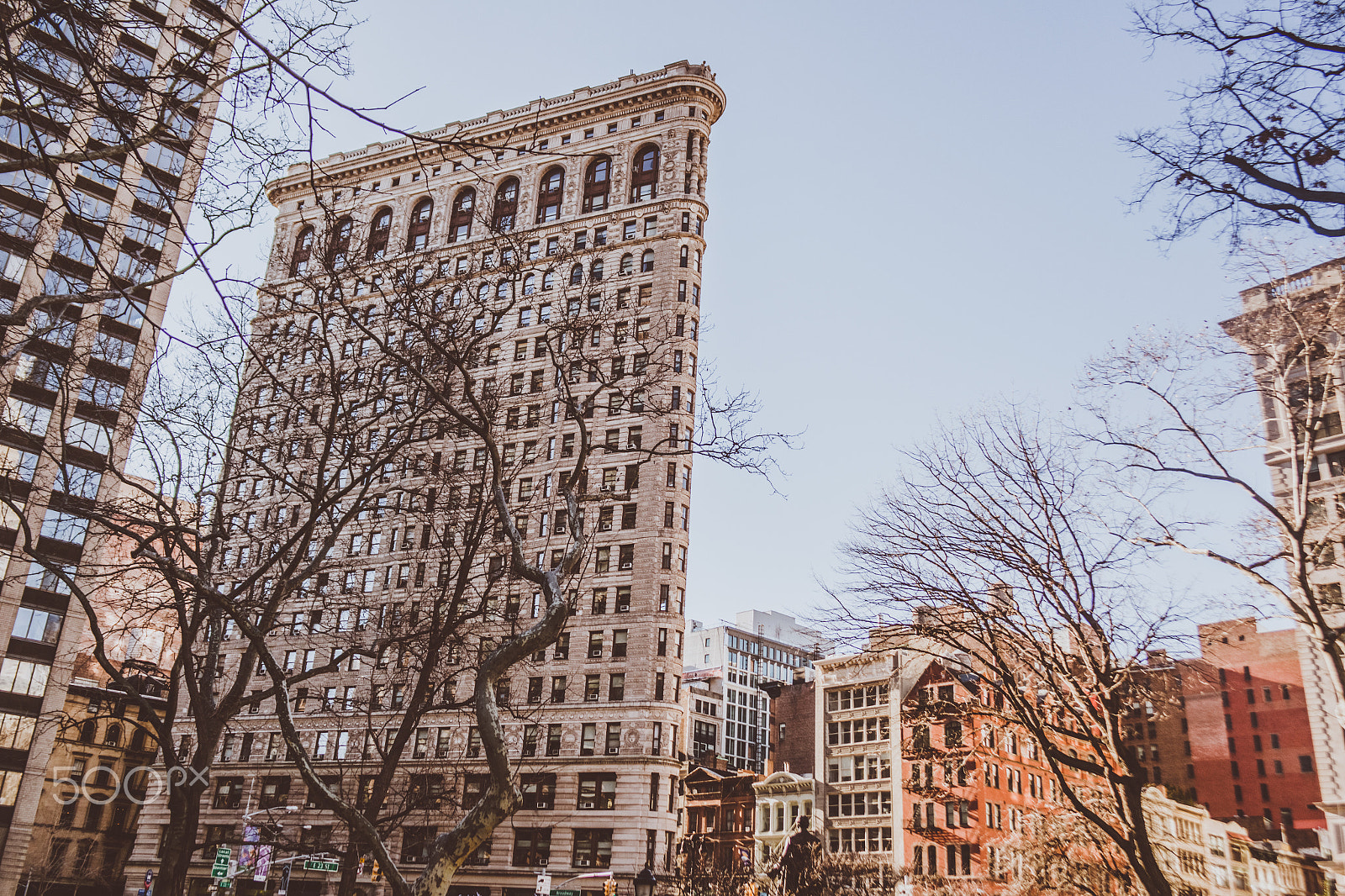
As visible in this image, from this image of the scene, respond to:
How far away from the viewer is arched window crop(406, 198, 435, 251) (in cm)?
7725

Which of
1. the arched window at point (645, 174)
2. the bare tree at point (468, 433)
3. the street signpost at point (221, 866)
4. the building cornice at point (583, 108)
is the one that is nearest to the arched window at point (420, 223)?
the building cornice at point (583, 108)

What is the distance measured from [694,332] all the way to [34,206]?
182 feet

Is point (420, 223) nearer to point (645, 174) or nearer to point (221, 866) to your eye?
point (645, 174)

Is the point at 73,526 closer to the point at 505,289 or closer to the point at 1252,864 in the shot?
the point at 505,289

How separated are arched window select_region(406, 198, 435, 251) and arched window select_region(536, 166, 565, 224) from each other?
9.67 meters

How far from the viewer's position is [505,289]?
76.9 metres

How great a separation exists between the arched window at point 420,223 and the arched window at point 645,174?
17.9 m

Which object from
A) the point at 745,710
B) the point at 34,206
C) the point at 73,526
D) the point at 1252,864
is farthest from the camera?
the point at 745,710

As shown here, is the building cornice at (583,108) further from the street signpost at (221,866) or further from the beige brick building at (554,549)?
the street signpost at (221,866)

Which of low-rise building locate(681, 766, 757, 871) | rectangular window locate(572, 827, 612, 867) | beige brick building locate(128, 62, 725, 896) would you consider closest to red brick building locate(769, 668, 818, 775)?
low-rise building locate(681, 766, 757, 871)

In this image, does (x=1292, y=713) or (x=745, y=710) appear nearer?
(x=1292, y=713)

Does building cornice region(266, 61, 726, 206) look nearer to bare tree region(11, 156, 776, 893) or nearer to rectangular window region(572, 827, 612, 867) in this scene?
bare tree region(11, 156, 776, 893)

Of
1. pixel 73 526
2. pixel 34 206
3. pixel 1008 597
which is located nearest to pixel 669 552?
pixel 73 526

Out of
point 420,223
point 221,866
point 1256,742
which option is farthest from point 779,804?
point 420,223
